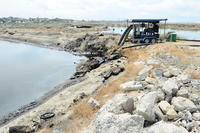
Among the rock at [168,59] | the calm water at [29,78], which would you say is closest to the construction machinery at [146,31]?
the rock at [168,59]

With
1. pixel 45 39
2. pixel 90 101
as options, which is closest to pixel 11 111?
pixel 90 101

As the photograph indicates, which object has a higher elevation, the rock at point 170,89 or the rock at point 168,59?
the rock at point 168,59

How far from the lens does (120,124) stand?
20.2ft

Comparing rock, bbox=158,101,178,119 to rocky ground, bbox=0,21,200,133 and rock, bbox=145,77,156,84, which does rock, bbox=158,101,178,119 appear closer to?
rocky ground, bbox=0,21,200,133

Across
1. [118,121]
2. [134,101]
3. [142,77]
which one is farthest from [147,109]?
[142,77]

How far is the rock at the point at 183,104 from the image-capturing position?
7520 mm

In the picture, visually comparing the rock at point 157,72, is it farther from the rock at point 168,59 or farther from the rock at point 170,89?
the rock at point 170,89

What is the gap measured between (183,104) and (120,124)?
3480 mm

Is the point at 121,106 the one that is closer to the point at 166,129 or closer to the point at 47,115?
the point at 166,129

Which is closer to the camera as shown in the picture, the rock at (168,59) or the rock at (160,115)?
the rock at (160,115)

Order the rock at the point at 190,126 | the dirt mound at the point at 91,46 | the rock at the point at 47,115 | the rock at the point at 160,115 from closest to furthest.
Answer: the rock at the point at 190,126 → the rock at the point at 160,115 → the rock at the point at 47,115 → the dirt mound at the point at 91,46

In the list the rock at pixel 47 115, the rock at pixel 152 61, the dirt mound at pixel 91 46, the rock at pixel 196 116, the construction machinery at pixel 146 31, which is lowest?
the rock at pixel 47 115

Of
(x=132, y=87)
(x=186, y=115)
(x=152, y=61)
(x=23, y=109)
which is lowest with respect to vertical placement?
(x=23, y=109)

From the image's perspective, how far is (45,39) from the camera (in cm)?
5325
